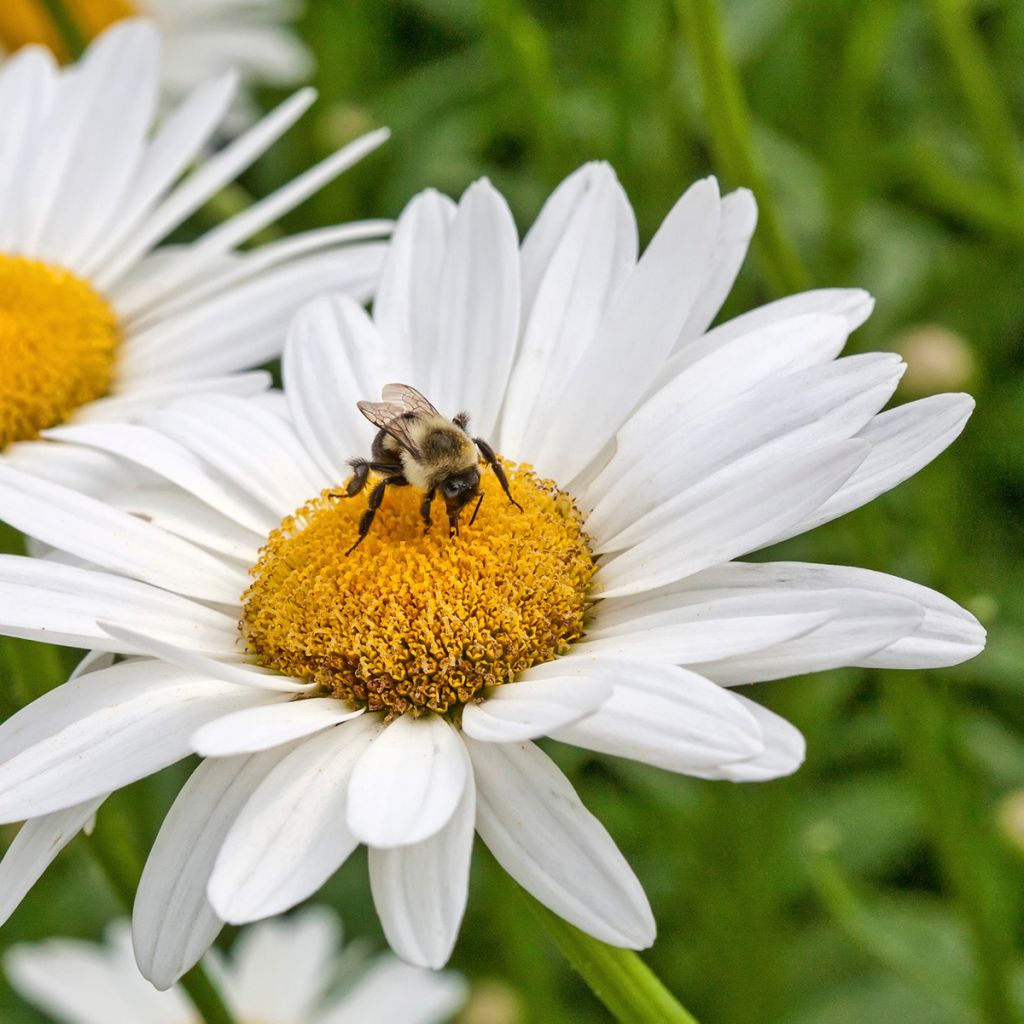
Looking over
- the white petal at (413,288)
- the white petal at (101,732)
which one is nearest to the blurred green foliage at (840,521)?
the white petal at (101,732)

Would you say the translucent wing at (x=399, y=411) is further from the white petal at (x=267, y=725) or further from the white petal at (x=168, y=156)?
the white petal at (x=168, y=156)

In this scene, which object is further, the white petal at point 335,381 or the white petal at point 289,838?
the white petal at point 335,381

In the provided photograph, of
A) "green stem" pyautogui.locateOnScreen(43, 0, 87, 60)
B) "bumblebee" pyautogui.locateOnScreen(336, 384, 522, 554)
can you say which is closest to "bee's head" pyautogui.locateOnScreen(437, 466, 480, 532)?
"bumblebee" pyautogui.locateOnScreen(336, 384, 522, 554)

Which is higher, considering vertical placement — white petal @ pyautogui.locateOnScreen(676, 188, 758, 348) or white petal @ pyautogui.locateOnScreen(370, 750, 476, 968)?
white petal @ pyautogui.locateOnScreen(676, 188, 758, 348)

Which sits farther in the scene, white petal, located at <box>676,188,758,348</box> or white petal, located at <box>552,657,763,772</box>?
white petal, located at <box>676,188,758,348</box>

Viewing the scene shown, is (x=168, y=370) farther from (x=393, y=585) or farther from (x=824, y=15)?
(x=824, y=15)

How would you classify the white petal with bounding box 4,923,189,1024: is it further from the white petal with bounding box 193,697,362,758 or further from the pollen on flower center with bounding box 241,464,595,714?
the white petal with bounding box 193,697,362,758

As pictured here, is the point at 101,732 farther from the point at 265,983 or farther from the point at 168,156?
the point at 265,983
